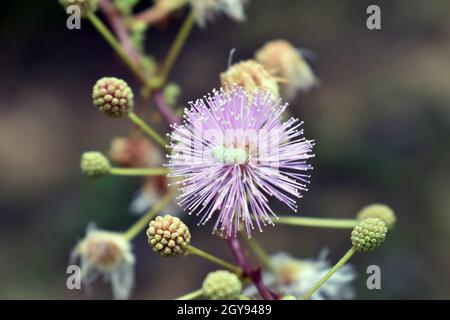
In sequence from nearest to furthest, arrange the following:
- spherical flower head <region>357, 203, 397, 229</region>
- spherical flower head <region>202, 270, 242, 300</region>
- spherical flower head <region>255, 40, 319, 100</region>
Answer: spherical flower head <region>202, 270, 242, 300</region>, spherical flower head <region>357, 203, 397, 229</region>, spherical flower head <region>255, 40, 319, 100</region>

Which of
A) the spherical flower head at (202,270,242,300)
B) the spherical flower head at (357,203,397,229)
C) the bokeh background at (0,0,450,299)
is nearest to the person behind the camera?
the spherical flower head at (202,270,242,300)

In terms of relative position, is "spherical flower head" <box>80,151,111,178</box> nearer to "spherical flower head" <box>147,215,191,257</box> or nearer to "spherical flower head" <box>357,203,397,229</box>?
"spherical flower head" <box>147,215,191,257</box>

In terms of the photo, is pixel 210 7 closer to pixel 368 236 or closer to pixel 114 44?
pixel 114 44

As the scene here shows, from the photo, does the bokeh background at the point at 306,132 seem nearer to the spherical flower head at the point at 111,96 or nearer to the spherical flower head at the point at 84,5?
the spherical flower head at the point at 84,5

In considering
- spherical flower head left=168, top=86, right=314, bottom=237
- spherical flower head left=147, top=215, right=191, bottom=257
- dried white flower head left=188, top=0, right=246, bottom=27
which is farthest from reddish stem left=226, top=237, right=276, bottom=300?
dried white flower head left=188, top=0, right=246, bottom=27

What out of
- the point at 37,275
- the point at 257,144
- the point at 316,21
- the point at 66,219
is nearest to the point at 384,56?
the point at 316,21

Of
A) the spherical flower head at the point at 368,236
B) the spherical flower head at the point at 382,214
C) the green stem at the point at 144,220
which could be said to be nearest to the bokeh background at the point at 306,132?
the spherical flower head at the point at 382,214
